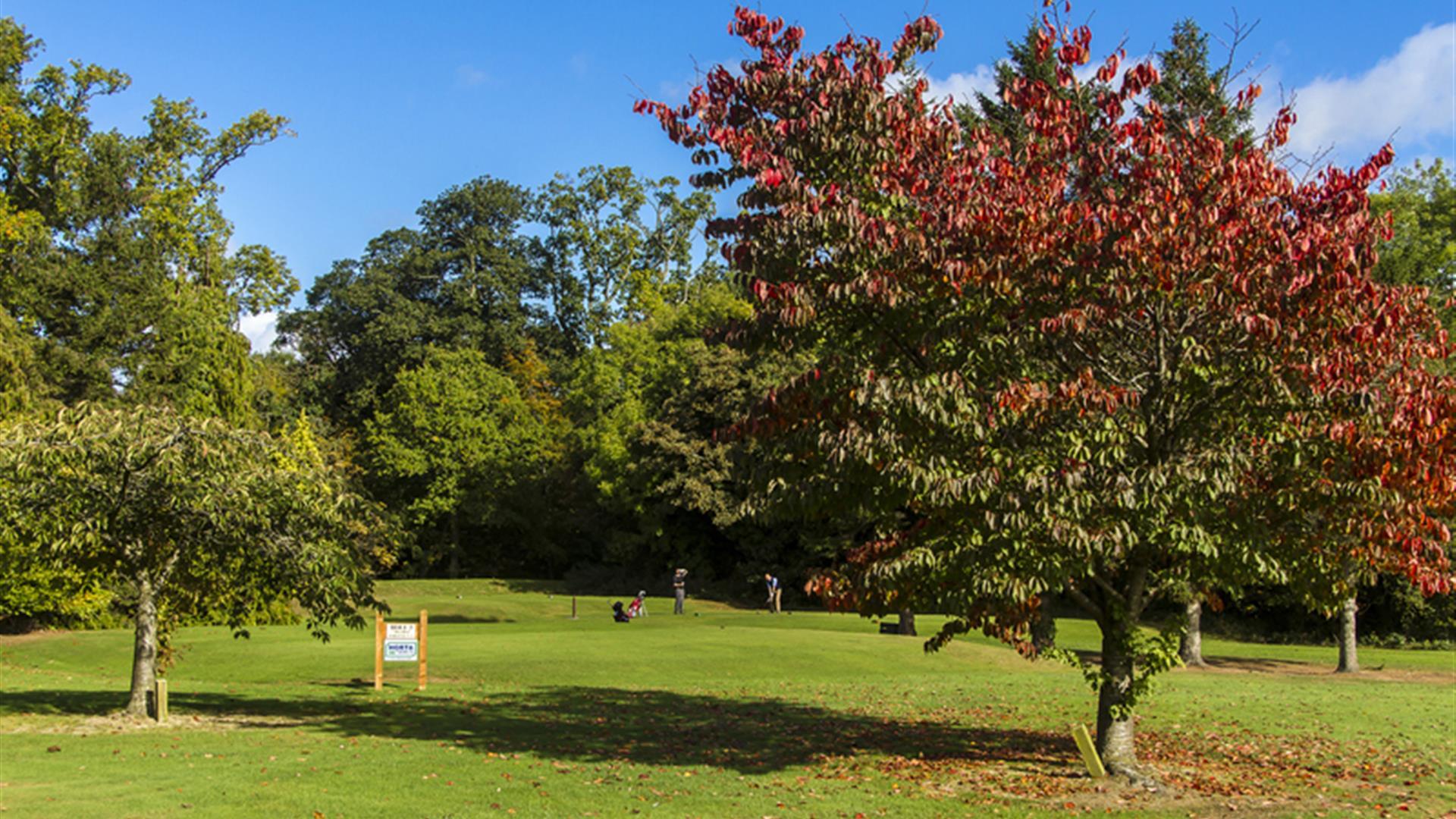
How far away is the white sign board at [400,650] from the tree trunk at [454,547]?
4517cm

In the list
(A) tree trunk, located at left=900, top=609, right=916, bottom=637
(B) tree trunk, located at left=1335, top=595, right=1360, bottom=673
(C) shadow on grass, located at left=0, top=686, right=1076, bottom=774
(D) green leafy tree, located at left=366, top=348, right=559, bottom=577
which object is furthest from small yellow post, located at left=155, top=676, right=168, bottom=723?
(D) green leafy tree, located at left=366, top=348, right=559, bottom=577

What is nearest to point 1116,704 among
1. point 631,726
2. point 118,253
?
point 631,726

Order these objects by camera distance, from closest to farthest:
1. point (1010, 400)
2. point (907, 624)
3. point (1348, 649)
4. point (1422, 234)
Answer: point (1010, 400), point (1348, 649), point (907, 624), point (1422, 234)

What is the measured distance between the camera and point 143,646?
17.1 metres

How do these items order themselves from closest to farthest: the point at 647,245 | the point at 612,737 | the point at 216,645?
the point at 612,737 → the point at 216,645 → the point at 647,245

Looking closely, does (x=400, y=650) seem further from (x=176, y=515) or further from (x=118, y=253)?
(x=118, y=253)

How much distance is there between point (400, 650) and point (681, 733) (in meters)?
6.37

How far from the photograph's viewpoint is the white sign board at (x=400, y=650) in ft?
68.8

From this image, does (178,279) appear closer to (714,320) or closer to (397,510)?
(397,510)

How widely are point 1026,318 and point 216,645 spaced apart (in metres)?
23.3

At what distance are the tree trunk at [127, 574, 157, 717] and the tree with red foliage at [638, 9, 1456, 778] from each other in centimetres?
951

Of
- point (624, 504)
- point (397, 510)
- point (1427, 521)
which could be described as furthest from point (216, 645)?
point (397, 510)

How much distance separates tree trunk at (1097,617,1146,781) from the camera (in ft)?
44.0

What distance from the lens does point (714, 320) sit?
58.8m
